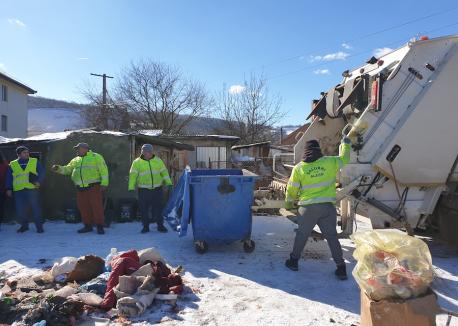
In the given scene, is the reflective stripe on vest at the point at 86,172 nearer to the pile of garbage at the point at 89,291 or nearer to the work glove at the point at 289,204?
the pile of garbage at the point at 89,291

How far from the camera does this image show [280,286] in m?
4.42

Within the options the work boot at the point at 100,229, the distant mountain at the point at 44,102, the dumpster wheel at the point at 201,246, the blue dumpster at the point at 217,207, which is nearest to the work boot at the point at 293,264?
the blue dumpster at the point at 217,207

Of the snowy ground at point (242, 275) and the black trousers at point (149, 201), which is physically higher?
the black trousers at point (149, 201)

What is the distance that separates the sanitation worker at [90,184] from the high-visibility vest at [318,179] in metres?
3.62

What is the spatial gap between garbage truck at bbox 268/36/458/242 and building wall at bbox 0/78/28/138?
29606 millimetres

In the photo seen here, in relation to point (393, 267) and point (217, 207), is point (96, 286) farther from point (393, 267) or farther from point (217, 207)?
point (393, 267)

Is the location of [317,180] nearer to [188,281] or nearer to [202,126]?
[188,281]

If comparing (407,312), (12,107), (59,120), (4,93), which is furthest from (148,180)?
(59,120)

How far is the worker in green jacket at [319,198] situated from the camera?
15.5ft

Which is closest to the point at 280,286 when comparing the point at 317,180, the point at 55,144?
the point at 317,180

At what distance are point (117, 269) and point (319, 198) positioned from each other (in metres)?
2.27

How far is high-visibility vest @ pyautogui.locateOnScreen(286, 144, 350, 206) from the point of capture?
187 inches

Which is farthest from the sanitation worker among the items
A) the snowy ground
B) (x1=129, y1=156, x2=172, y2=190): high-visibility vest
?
(x1=129, y1=156, x2=172, y2=190): high-visibility vest

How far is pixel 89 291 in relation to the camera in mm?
4012
